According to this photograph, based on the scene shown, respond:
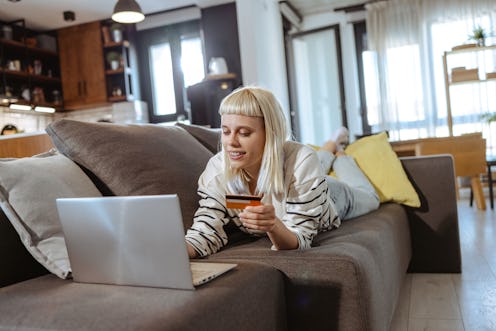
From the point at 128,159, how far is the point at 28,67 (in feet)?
17.2

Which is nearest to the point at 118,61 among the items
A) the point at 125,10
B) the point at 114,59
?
the point at 114,59

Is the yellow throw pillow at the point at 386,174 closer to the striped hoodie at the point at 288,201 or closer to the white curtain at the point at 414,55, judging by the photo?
the striped hoodie at the point at 288,201

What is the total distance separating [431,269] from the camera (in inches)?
86.4

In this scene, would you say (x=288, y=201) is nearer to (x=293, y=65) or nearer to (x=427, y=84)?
(x=293, y=65)

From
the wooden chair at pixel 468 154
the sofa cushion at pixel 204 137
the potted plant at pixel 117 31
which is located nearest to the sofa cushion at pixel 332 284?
the sofa cushion at pixel 204 137

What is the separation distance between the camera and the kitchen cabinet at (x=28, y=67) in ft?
18.1

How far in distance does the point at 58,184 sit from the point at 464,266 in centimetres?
193

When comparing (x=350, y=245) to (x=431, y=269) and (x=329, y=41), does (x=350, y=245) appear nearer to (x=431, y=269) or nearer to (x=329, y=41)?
(x=431, y=269)

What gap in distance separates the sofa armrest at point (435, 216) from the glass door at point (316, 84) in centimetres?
382

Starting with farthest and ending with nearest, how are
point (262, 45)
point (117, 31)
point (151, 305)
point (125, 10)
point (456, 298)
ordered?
point (117, 31), point (262, 45), point (125, 10), point (456, 298), point (151, 305)

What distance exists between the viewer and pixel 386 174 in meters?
2.13

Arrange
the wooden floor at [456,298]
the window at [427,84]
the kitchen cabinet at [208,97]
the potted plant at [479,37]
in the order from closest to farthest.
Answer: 1. the wooden floor at [456,298]
2. the kitchen cabinet at [208,97]
3. the potted plant at [479,37]
4. the window at [427,84]

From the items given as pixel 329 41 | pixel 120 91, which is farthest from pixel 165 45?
pixel 329 41

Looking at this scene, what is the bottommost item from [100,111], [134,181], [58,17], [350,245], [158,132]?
[350,245]
